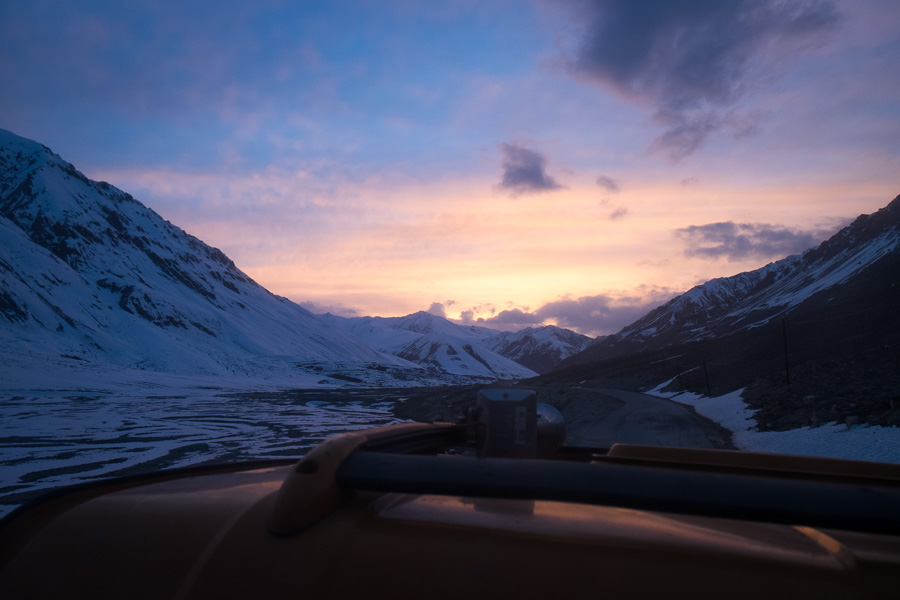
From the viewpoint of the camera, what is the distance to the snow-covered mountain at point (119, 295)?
8838 centimetres

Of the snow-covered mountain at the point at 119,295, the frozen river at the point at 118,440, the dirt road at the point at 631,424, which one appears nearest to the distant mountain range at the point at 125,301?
the snow-covered mountain at the point at 119,295

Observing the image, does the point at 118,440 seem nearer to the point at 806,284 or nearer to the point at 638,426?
the point at 638,426

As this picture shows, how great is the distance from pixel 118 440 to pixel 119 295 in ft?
377

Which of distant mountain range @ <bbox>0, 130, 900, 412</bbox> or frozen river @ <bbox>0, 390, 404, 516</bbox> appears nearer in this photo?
frozen river @ <bbox>0, 390, 404, 516</bbox>

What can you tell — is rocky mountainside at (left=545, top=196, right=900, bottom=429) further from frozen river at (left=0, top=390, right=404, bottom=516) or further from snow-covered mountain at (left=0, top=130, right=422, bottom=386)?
snow-covered mountain at (left=0, top=130, right=422, bottom=386)

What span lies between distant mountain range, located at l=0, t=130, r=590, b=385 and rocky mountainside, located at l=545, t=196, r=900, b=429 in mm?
58411

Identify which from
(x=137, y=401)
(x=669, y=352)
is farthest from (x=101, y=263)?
(x=669, y=352)

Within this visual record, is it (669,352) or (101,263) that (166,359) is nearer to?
Answer: (101,263)

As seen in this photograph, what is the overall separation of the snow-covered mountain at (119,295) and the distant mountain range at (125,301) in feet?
1.10

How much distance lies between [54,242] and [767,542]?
16481 centimetres

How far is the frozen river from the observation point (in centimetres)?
1278

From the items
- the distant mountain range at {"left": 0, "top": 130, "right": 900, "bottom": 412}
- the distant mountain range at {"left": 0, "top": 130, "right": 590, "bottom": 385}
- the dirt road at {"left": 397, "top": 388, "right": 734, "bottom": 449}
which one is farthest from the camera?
the distant mountain range at {"left": 0, "top": 130, "right": 590, "bottom": 385}

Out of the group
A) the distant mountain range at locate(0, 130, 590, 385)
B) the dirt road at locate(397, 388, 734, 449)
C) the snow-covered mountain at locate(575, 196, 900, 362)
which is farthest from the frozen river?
the snow-covered mountain at locate(575, 196, 900, 362)

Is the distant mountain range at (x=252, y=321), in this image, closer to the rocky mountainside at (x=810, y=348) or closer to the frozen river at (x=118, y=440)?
the rocky mountainside at (x=810, y=348)
